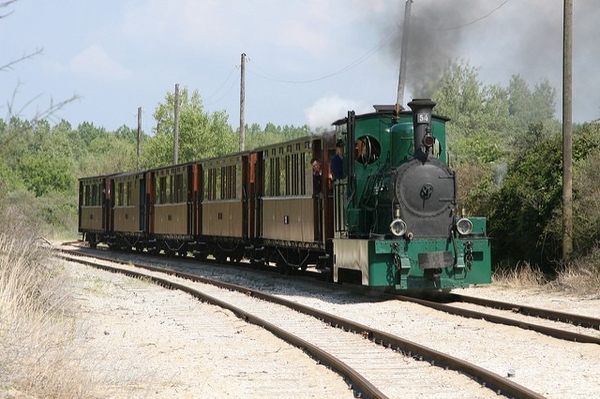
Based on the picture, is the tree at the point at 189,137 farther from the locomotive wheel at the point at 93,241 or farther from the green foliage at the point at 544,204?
the green foliage at the point at 544,204

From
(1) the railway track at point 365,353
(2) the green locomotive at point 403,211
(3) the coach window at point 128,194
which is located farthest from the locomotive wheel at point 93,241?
(2) the green locomotive at point 403,211

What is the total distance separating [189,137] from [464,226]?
51.3 meters

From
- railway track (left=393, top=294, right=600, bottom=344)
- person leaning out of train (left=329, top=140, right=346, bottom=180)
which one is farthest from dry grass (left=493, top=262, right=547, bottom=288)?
person leaning out of train (left=329, top=140, right=346, bottom=180)

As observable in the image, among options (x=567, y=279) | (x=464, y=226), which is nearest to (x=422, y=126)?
(x=464, y=226)

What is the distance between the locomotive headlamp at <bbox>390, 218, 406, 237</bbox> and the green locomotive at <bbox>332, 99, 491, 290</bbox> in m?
0.02

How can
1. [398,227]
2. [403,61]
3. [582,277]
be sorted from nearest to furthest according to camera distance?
1. [398,227]
2. [582,277]
3. [403,61]

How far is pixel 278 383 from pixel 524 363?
2587mm

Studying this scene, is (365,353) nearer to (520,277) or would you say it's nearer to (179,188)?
(520,277)

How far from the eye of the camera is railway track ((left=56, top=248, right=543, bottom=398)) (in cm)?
776

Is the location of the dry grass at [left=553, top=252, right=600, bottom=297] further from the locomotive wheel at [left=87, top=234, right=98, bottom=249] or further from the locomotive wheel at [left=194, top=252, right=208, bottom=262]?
the locomotive wheel at [left=87, top=234, right=98, bottom=249]

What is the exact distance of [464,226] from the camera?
613 inches

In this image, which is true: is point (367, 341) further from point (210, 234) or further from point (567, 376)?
point (210, 234)

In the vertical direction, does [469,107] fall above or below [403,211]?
above

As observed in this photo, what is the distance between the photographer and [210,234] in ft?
86.3
